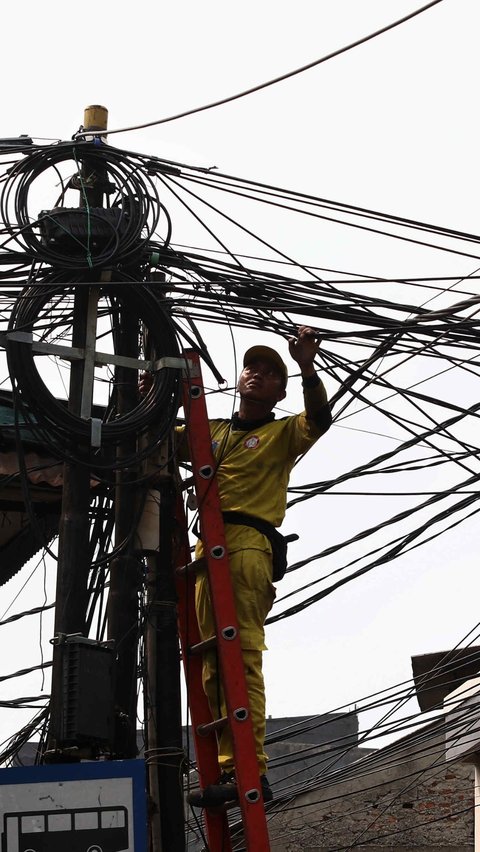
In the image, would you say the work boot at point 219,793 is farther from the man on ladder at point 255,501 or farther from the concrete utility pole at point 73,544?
the concrete utility pole at point 73,544

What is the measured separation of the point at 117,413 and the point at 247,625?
136cm

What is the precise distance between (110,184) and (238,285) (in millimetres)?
857

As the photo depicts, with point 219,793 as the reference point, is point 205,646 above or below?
above

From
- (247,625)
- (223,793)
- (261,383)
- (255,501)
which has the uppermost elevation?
(261,383)

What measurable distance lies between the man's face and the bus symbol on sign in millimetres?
2247

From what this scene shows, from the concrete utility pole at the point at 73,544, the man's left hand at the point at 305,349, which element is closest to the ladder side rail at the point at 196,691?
Answer: the concrete utility pole at the point at 73,544

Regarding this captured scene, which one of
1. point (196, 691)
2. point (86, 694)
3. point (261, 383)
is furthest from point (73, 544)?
point (261, 383)

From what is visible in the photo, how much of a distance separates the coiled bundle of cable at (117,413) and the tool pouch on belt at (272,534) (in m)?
0.55

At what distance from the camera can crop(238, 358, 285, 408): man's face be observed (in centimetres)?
699

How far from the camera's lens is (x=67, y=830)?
568 centimetres

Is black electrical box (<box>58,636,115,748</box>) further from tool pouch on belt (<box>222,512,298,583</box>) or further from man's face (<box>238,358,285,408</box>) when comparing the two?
man's face (<box>238,358,285,408</box>)

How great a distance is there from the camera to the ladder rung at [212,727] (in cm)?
632

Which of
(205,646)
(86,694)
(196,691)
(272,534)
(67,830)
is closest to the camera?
(67,830)

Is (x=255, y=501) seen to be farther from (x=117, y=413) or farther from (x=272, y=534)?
(x=117, y=413)
